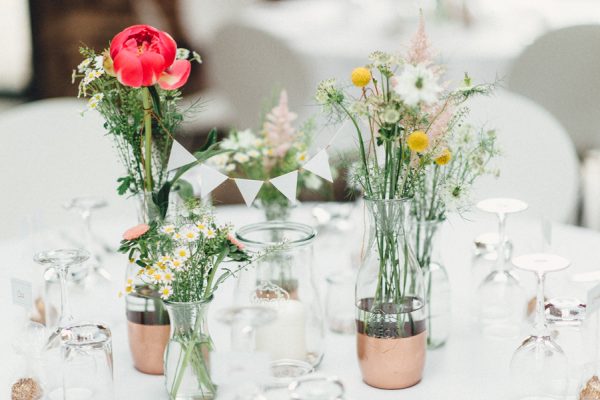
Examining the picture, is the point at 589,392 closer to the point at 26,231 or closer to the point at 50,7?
the point at 26,231

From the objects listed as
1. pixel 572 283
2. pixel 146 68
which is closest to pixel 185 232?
pixel 146 68

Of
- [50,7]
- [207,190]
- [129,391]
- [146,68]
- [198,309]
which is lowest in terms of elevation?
[129,391]

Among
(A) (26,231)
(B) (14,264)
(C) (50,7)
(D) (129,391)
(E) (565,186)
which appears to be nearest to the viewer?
(D) (129,391)

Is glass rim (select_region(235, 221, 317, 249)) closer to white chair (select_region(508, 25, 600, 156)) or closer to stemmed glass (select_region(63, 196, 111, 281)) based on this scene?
stemmed glass (select_region(63, 196, 111, 281))

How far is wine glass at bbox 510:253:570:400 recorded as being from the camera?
115 centimetres

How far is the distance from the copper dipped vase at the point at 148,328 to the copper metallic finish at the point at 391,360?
0.28 m

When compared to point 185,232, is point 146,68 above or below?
above

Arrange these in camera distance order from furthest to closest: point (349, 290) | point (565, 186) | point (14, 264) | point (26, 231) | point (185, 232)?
point (565, 186) < point (14, 264) < point (26, 231) < point (349, 290) < point (185, 232)

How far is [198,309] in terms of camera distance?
1.12 meters

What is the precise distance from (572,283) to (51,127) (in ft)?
5.11

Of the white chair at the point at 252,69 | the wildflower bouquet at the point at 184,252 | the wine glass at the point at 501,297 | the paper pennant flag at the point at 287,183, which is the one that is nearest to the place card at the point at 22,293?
the wildflower bouquet at the point at 184,252

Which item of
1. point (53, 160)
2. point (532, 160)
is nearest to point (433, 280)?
point (532, 160)

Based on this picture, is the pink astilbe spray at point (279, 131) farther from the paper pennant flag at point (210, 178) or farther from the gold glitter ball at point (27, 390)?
the gold glitter ball at point (27, 390)

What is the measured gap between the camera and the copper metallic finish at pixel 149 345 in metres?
1.27
